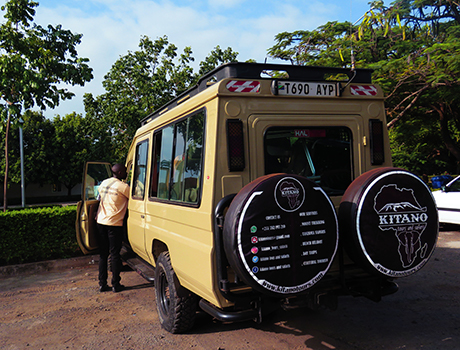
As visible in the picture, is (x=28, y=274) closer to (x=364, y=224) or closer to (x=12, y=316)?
(x=12, y=316)

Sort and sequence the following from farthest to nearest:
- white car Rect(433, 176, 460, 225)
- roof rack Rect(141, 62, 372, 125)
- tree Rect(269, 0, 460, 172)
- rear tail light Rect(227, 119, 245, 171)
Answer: tree Rect(269, 0, 460, 172)
white car Rect(433, 176, 460, 225)
roof rack Rect(141, 62, 372, 125)
rear tail light Rect(227, 119, 245, 171)

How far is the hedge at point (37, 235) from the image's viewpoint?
284 inches

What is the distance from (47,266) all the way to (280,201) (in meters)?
6.09

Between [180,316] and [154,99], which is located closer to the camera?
[180,316]

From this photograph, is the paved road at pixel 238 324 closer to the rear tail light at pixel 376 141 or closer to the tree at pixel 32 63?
the rear tail light at pixel 376 141

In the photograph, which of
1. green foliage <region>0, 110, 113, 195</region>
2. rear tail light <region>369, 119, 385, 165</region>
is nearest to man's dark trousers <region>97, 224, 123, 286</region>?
rear tail light <region>369, 119, 385, 165</region>

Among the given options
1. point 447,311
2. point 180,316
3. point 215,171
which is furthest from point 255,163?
point 447,311

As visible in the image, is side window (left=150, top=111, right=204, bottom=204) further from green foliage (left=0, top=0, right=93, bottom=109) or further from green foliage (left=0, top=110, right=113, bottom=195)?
green foliage (left=0, top=110, right=113, bottom=195)

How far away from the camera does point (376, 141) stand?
382cm

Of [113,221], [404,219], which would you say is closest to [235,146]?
[404,219]

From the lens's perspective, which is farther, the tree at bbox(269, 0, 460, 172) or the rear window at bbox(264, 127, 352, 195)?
the tree at bbox(269, 0, 460, 172)

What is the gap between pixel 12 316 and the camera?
191 inches

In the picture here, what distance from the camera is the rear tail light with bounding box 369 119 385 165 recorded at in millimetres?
3797

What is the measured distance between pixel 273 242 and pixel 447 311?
2.93 meters
